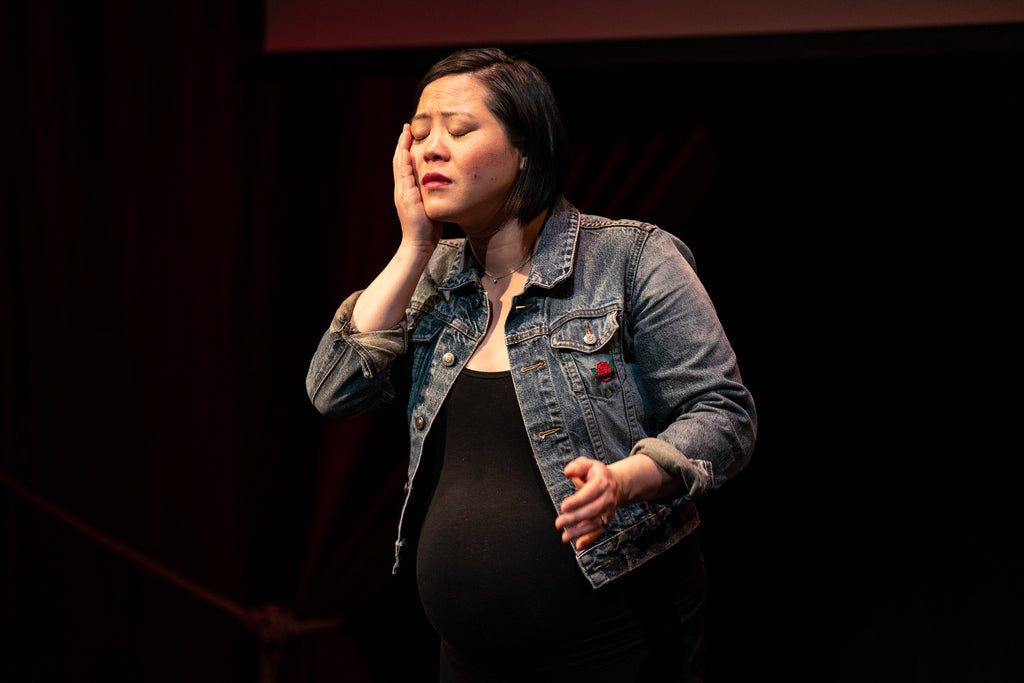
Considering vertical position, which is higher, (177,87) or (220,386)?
(177,87)

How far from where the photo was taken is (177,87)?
2223 mm

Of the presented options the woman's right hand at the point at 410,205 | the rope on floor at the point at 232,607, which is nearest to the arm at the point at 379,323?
the woman's right hand at the point at 410,205

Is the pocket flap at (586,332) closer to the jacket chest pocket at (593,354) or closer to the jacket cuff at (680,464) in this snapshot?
the jacket chest pocket at (593,354)

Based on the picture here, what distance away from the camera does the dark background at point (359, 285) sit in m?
1.80

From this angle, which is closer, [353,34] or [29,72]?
[353,34]

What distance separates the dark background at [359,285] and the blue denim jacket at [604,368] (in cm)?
70

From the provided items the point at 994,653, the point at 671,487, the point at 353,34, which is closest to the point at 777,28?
the point at 353,34

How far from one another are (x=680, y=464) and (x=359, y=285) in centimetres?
125

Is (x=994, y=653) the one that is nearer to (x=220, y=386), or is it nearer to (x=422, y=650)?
(x=422, y=650)

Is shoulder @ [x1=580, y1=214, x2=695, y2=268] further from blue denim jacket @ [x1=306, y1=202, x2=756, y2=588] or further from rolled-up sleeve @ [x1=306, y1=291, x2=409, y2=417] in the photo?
rolled-up sleeve @ [x1=306, y1=291, x2=409, y2=417]

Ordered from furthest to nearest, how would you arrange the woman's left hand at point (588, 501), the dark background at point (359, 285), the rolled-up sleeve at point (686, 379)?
the dark background at point (359, 285)
the rolled-up sleeve at point (686, 379)
the woman's left hand at point (588, 501)

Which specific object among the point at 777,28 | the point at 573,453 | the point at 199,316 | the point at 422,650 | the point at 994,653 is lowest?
the point at 422,650

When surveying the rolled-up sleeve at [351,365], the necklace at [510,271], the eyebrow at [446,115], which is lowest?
the rolled-up sleeve at [351,365]

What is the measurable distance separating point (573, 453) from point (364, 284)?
1092 mm
